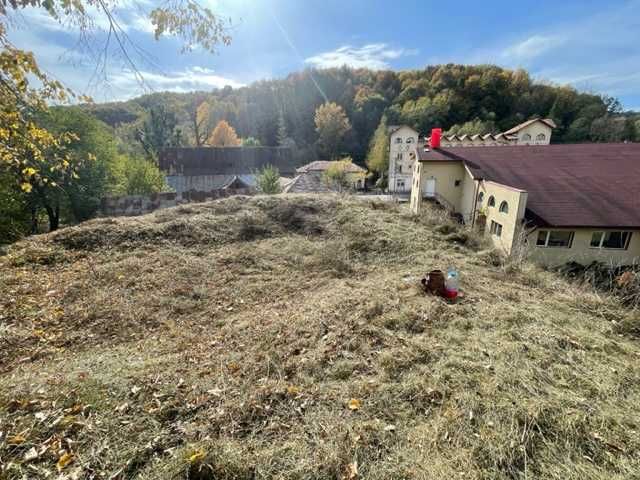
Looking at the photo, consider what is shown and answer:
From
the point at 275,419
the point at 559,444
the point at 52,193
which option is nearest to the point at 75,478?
the point at 275,419

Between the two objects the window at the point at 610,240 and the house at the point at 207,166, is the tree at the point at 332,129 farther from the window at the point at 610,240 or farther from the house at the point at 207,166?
the window at the point at 610,240

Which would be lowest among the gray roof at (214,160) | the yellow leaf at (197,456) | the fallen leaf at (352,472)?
the fallen leaf at (352,472)

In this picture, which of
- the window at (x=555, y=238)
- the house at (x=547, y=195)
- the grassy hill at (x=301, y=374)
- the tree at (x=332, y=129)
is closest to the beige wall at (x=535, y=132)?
the house at (x=547, y=195)

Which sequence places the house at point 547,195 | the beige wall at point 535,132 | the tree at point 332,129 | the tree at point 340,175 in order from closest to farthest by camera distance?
1. the house at point 547,195
2. the beige wall at point 535,132
3. the tree at point 340,175
4. the tree at point 332,129

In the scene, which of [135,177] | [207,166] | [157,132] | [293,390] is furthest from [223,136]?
[293,390]

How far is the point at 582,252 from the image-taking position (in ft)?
34.4

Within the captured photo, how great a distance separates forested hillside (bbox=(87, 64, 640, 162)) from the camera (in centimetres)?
3866

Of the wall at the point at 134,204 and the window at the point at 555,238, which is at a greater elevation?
the wall at the point at 134,204

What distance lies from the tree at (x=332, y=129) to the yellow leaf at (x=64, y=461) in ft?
144

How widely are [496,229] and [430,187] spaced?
4401mm

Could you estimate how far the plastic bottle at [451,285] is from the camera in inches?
175

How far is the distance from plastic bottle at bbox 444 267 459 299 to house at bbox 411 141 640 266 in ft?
21.0

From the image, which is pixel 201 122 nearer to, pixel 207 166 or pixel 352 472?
pixel 207 166

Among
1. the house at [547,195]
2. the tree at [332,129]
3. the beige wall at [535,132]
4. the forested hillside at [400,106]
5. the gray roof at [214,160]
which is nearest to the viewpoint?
the house at [547,195]
